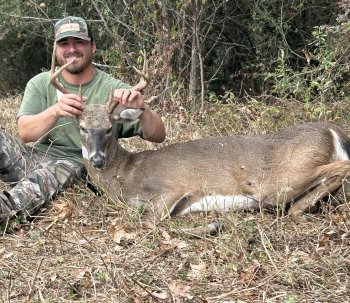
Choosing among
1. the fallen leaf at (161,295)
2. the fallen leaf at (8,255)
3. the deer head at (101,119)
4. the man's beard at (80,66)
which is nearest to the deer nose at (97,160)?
the deer head at (101,119)

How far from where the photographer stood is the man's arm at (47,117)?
15.3ft

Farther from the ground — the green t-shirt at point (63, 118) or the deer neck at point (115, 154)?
the green t-shirt at point (63, 118)

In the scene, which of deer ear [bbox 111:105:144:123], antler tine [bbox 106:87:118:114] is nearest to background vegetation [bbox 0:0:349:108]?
deer ear [bbox 111:105:144:123]

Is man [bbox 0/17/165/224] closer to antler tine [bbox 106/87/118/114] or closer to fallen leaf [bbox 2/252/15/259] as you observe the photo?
antler tine [bbox 106/87/118/114]

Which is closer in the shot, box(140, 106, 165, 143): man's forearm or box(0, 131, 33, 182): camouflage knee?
box(140, 106, 165, 143): man's forearm

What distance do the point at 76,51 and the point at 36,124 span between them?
754mm

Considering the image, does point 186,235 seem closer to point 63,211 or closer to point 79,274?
point 79,274

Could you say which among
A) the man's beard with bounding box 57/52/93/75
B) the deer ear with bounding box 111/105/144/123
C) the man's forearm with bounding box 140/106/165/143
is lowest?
the man's forearm with bounding box 140/106/165/143

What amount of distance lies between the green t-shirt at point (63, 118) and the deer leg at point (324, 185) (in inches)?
55.9

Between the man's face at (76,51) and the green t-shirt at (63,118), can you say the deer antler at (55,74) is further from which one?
the man's face at (76,51)

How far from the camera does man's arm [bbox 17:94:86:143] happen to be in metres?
4.68

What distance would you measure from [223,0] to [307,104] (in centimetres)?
237

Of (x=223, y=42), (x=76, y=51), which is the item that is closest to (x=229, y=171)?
(x=76, y=51)

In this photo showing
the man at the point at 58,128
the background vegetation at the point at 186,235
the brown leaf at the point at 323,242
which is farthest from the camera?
the man at the point at 58,128
